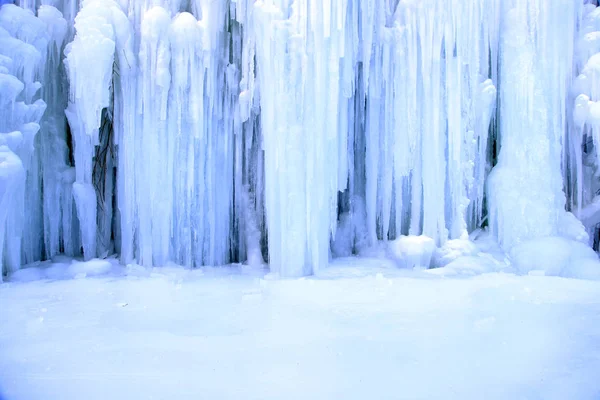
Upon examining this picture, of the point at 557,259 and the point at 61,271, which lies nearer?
the point at 557,259

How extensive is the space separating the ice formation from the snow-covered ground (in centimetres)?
192

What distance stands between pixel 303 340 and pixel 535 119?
6.32 m

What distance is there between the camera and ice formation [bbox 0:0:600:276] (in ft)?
23.1

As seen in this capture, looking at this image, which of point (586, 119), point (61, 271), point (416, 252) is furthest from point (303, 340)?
point (586, 119)

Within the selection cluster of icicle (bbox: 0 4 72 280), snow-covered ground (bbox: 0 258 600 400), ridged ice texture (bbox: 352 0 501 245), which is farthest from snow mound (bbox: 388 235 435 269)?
cluster of icicle (bbox: 0 4 72 280)

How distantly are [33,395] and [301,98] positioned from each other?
17.3 ft

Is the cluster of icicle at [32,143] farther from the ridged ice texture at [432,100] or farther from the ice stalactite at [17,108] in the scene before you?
the ridged ice texture at [432,100]

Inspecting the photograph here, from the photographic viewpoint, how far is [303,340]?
370cm

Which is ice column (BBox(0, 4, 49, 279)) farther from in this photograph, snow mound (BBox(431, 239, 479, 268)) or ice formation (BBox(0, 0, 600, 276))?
snow mound (BBox(431, 239, 479, 268))

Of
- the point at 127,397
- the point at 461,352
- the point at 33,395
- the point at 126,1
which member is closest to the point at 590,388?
the point at 461,352

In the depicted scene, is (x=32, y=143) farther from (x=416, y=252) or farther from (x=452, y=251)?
(x=452, y=251)

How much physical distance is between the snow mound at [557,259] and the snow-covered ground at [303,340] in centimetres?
110

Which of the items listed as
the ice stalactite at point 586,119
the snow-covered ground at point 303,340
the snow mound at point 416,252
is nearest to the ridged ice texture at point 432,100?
the snow mound at point 416,252

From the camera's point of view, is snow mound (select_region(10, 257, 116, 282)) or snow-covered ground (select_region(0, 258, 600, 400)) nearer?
snow-covered ground (select_region(0, 258, 600, 400))
